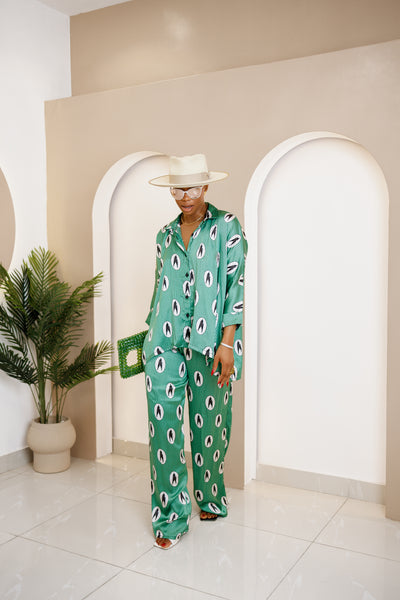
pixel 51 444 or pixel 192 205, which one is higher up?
pixel 192 205

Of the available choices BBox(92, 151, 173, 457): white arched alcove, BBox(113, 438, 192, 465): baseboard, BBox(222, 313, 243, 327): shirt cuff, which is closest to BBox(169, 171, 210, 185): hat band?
BBox(222, 313, 243, 327): shirt cuff

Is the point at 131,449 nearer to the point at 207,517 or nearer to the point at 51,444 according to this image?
the point at 51,444

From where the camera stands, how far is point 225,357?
2.58 m

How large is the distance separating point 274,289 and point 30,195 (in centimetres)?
168

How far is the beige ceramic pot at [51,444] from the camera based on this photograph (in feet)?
11.7

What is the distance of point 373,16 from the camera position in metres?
3.04

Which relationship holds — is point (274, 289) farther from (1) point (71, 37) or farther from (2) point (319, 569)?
(1) point (71, 37)

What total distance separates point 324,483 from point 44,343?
5.94ft

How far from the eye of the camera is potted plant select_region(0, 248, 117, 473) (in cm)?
352

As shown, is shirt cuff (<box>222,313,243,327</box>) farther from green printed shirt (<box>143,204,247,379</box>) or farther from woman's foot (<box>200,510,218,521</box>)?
woman's foot (<box>200,510,218,521</box>)

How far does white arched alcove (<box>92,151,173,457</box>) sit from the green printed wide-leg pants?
3.94 ft

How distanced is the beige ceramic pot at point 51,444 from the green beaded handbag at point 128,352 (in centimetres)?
105

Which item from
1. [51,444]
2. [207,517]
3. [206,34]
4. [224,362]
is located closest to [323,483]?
[207,517]

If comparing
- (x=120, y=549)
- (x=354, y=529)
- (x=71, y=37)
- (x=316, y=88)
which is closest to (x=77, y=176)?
(x=71, y=37)
